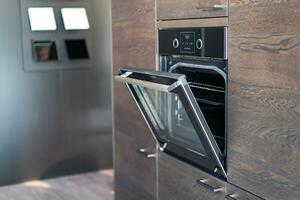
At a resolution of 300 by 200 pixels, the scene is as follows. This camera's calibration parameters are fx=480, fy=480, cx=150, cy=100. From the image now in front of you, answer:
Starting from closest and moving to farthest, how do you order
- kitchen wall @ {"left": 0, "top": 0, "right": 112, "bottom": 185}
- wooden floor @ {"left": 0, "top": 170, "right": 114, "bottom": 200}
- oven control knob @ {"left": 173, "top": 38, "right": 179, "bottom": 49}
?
oven control knob @ {"left": 173, "top": 38, "right": 179, "bottom": 49}, wooden floor @ {"left": 0, "top": 170, "right": 114, "bottom": 200}, kitchen wall @ {"left": 0, "top": 0, "right": 112, "bottom": 185}

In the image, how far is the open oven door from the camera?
181cm

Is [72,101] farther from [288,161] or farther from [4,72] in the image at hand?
[288,161]

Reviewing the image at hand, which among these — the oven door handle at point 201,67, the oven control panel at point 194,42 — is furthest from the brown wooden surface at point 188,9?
the oven door handle at point 201,67

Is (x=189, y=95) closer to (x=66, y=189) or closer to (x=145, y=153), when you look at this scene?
(x=145, y=153)

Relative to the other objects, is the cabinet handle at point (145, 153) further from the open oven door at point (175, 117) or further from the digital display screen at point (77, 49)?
the digital display screen at point (77, 49)

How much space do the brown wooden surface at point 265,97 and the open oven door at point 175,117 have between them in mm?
116

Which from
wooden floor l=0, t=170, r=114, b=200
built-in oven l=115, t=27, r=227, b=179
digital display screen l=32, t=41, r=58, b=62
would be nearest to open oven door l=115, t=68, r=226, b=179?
built-in oven l=115, t=27, r=227, b=179

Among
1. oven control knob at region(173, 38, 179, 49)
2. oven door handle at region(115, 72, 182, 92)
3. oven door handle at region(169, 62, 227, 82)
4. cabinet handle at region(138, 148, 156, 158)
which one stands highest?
oven control knob at region(173, 38, 179, 49)

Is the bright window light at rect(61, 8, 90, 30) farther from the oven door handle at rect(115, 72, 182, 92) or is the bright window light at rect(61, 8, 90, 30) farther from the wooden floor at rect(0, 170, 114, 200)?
the oven door handle at rect(115, 72, 182, 92)

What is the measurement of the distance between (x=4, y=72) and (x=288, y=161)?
2820 mm

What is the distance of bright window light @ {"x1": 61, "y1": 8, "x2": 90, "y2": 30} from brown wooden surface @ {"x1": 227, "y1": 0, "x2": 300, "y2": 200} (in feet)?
8.19

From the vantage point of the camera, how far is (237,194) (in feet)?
5.84

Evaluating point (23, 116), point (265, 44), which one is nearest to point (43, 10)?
point (23, 116)

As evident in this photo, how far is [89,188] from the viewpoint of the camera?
3881mm
